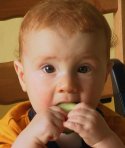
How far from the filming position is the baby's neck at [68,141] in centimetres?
70

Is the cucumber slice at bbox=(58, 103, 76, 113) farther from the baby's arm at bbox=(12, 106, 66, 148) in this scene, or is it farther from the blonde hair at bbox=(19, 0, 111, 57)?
the blonde hair at bbox=(19, 0, 111, 57)

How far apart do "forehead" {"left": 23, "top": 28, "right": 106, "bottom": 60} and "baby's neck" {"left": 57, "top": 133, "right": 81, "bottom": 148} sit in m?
0.15

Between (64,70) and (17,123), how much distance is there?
172 millimetres

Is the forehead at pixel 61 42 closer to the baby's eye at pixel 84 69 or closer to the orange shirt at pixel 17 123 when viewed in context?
the baby's eye at pixel 84 69

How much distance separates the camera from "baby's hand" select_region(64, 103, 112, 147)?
586 millimetres

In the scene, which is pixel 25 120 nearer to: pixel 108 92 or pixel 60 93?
pixel 60 93

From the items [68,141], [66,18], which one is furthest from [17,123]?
[66,18]

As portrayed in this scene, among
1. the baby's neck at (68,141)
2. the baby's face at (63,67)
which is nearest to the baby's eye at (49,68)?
the baby's face at (63,67)

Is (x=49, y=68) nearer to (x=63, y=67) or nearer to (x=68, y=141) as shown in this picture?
(x=63, y=67)

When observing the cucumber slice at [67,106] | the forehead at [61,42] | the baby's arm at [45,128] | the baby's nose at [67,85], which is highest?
the forehead at [61,42]

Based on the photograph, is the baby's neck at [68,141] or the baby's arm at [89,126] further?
the baby's neck at [68,141]

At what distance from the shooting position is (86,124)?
593 mm

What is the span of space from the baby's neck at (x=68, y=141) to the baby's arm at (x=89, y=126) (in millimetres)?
93

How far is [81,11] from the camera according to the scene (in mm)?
665
